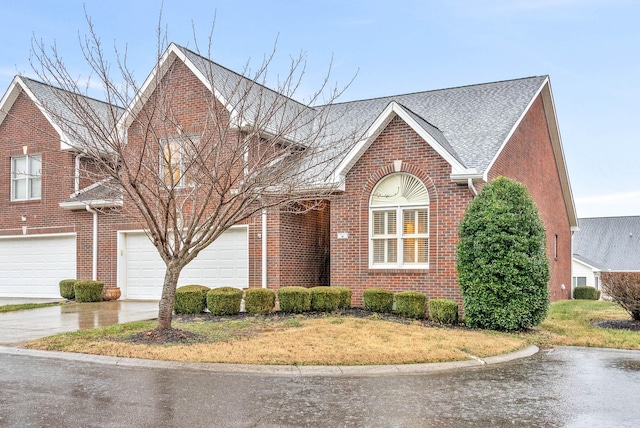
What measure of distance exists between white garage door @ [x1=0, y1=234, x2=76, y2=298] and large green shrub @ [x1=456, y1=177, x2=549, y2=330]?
14759 mm

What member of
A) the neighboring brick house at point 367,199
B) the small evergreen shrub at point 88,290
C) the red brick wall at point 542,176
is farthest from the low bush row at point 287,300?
the small evergreen shrub at point 88,290

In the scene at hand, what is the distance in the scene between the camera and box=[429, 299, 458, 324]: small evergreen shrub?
13758 millimetres

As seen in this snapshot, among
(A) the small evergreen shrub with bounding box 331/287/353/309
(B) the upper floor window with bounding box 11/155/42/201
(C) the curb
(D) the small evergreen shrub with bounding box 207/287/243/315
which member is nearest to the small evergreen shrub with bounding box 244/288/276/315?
(D) the small evergreen shrub with bounding box 207/287/243/315

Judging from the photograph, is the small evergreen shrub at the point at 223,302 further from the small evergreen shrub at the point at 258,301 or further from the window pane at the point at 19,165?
the window pane at the point at 19,165

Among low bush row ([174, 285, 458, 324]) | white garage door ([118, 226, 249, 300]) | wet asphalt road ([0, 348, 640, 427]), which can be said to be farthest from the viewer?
white garage door ([118, 226, 249, 300])

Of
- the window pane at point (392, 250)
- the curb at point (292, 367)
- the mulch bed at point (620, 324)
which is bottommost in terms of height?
the mulch bed at point (620, 324)

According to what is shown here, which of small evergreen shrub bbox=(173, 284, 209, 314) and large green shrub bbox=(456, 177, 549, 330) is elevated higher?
large green shrub bbox=(456, 177, 549, 330)

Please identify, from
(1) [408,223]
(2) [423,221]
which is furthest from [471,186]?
(1) [408,223]

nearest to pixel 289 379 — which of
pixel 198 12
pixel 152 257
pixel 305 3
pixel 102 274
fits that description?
pixel 198 12

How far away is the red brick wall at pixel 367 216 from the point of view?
15.2m

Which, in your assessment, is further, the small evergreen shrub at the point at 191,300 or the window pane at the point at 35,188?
the window pane at the point at 35,188

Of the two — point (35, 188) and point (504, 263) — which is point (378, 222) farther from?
point (35, 188)

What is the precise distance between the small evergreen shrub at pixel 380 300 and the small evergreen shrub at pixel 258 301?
2.58m

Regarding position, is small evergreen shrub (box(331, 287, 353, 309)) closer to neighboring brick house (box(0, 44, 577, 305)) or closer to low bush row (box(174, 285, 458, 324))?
low bush row (box(174, 285, 458, 324))
